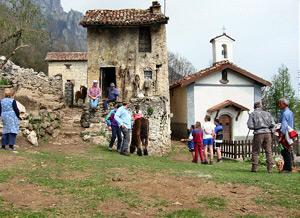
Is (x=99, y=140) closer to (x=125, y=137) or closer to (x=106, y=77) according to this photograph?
(x=125, y=137)

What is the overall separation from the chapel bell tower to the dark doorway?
8.56 metres

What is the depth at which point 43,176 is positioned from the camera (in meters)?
6.51

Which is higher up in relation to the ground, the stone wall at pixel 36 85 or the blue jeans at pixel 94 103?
the stone wall at pixel 36 85

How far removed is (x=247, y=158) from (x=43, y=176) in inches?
421

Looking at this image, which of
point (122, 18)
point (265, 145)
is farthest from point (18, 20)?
point (265, 145)

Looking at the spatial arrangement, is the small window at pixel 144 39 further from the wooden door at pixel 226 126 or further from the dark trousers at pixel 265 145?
A: the dark trousers at pixel 265 145

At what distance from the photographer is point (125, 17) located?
1927 centimetres

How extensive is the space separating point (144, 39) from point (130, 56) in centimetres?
147

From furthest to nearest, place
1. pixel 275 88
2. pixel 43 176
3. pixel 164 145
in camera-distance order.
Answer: pixel 275 88, pixel 164 145, pixel 43 176

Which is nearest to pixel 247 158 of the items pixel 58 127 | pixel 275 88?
pixel 58 127

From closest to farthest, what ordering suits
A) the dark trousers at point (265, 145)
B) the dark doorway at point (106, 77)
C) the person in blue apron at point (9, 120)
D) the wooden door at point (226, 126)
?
the dark trousers at point (265, 145)
the person in blue apron at point (9, 120)
the dark doorway at point (106, 77)
the wooden door at point (226, 126)

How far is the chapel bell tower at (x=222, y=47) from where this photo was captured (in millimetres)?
23875

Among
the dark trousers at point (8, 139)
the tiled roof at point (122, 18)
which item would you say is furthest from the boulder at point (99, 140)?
the tiled roof at point (122, 18)

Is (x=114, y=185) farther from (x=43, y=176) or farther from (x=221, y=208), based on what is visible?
(x=221, y=208)
